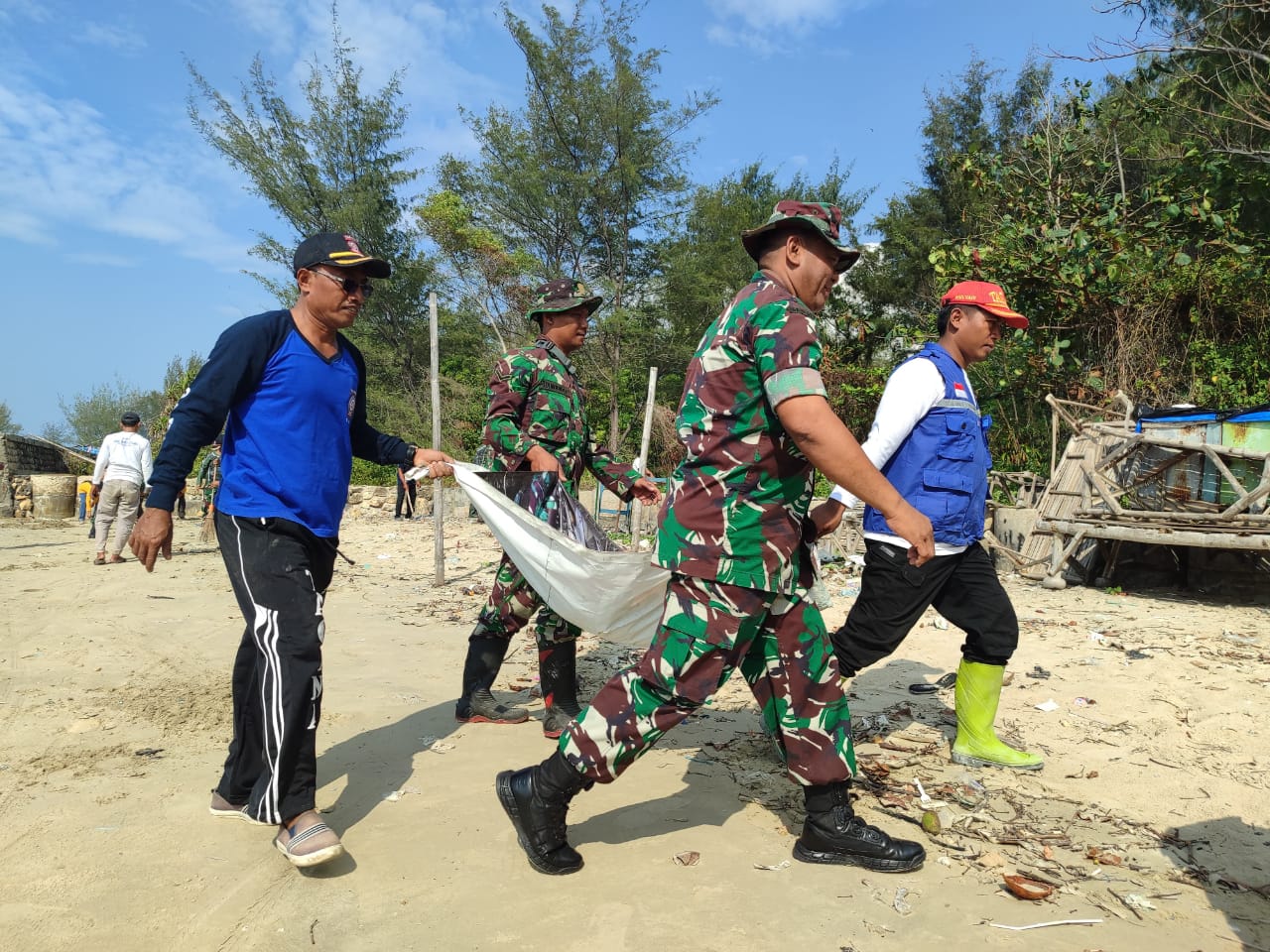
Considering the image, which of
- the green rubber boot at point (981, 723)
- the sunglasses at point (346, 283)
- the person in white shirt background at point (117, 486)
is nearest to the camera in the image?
the sunglasses at point (346, 283)

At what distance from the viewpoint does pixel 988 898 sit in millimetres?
2502

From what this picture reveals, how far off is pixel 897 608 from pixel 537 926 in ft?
5.75

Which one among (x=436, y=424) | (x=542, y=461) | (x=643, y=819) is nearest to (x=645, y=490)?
(x=542, y=461)

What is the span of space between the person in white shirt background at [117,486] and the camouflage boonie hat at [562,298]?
7.82 meters

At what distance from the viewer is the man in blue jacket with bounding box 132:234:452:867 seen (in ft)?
8.65

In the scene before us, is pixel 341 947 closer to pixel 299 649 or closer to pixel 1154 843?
pixel 299 649

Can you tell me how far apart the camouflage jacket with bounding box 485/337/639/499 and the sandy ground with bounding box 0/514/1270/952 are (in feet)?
4.37

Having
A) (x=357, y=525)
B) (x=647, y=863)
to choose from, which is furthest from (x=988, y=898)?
(x=357, y=525)

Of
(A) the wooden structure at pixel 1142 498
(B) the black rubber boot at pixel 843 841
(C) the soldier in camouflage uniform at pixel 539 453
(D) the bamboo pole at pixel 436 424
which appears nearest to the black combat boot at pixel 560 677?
(C) the soldier in camouflage uniform at pixel 539 453

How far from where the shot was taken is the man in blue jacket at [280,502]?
8.65 ft

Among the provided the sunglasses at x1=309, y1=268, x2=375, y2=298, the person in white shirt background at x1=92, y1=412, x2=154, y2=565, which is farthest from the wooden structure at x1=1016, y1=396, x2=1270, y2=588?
the person in white shirt background at x1=92, y1=412, x2=154, y2=565

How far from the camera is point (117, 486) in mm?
9977

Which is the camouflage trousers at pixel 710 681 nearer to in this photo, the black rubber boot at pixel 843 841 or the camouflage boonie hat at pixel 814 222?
the black rubber boot at pixel 843 841

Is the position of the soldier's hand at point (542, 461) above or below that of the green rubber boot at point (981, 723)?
above
